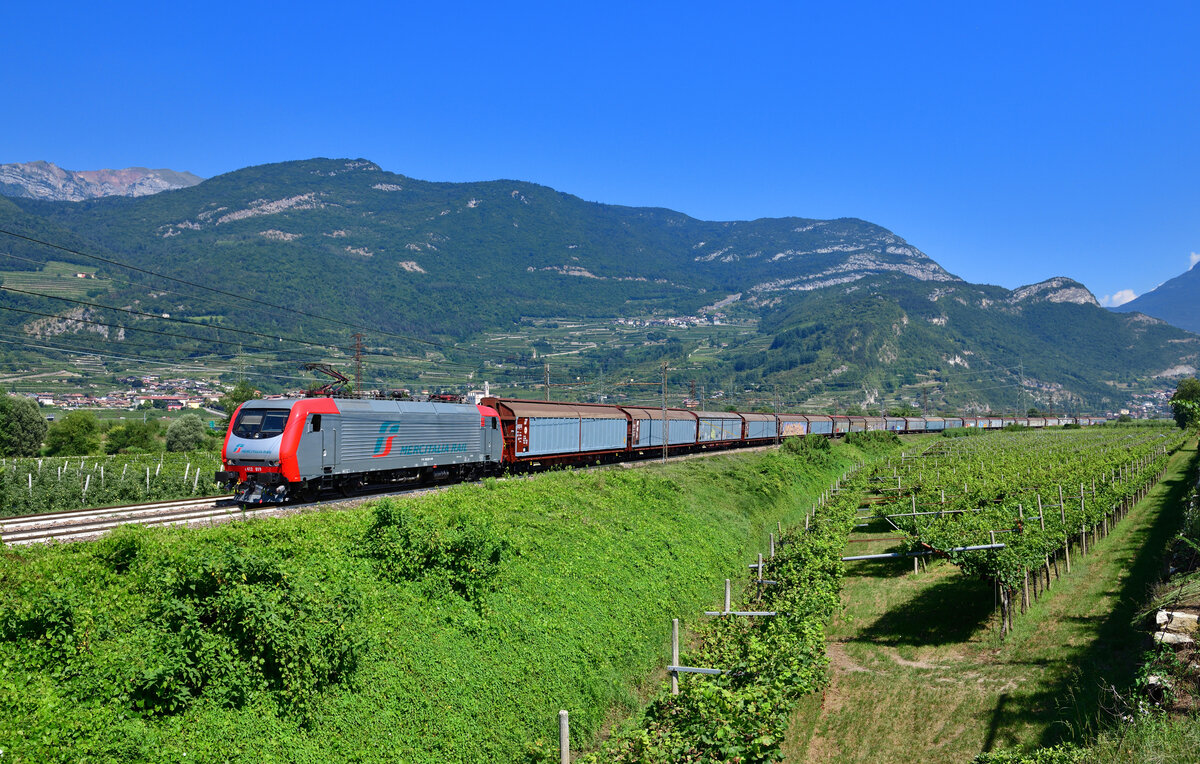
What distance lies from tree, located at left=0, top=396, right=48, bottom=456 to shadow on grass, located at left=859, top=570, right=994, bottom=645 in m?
69.4

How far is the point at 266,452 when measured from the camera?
22406 millimetres

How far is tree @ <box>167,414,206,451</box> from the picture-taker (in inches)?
2338

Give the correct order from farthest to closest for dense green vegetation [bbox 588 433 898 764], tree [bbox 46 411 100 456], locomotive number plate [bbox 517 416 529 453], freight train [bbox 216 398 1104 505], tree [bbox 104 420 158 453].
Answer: tree [bbox 104 420 158 453] → tree [bbox 46 411 100 456] → locomotive number plate [bbox 517 416 529 453] → freight train [bbox 216 398 1104 505] → dense green vegetation [bbox 588 433 898 764]

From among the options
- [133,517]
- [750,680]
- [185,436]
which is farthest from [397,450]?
[185,436]

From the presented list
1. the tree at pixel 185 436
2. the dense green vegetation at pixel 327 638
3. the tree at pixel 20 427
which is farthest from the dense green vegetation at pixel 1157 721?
the tree at pixel 20 427

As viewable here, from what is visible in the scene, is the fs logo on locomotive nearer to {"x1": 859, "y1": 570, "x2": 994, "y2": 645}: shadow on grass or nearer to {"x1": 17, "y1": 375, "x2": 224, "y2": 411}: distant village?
{"x1": 859, "y1": 570, "x2": 994, "y2": 645}: shadow on grass

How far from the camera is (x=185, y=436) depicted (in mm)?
60375

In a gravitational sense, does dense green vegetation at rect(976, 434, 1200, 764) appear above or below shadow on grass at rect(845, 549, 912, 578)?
above

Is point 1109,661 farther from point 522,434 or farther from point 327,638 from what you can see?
point 522,434

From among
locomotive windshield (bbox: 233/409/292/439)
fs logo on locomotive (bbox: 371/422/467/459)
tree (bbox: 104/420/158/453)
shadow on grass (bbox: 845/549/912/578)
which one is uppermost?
locomotive windshield (bbox: 233/409/292/439)

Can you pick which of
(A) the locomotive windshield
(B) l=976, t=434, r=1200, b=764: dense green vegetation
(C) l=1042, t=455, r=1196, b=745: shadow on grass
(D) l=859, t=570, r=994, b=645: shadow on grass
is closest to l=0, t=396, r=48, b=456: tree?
(A) the locomotive windshield

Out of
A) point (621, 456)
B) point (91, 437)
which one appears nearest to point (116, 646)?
point (621, 456)

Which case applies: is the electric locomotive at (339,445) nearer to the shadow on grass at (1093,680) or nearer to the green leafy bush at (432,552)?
the green leafy bush at (432,552)

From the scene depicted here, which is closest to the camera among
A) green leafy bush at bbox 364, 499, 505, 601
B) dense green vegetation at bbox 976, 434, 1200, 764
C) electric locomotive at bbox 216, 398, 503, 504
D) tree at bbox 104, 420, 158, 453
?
dense green vegetation at bbox 976, 434, 1200, 764
